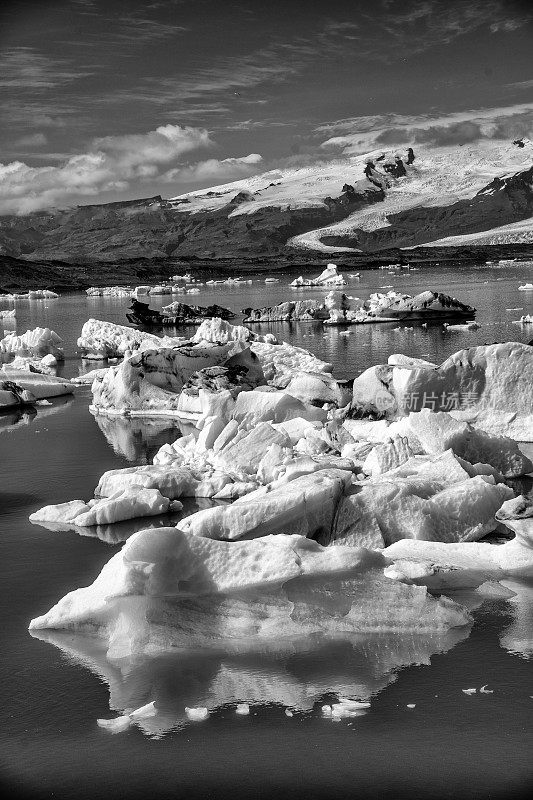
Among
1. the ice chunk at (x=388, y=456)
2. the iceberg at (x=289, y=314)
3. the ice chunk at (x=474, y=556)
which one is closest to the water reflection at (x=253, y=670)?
the ice chunk at (x=474, y=556)

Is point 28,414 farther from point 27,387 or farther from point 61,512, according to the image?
point 61,512

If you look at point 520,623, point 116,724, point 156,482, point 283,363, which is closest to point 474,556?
point 520,623

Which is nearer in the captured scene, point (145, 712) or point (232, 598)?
point (145, 712)

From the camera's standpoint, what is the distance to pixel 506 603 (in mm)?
6242

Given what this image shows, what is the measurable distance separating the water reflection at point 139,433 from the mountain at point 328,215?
81.4 meters

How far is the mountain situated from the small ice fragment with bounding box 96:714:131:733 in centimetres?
8978

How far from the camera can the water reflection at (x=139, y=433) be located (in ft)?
37.4

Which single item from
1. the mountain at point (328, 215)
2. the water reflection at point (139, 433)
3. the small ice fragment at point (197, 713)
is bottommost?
the water reflection at point (139, 433)

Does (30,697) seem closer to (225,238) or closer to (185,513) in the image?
(185,513)

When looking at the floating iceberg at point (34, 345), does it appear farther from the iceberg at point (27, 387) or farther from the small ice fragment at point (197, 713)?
the small ice fragment at point (197, 713)

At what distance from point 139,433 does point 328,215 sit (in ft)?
403

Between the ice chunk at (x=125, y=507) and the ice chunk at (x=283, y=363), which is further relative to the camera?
the ice chunk at (x=283, y=363)

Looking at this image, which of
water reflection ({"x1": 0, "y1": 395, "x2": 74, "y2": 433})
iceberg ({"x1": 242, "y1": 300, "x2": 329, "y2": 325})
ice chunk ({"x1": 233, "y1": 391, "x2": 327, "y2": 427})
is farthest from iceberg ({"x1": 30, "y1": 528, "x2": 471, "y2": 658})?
iceberg ({"x1": 242, "y1": 300, "x2": 329, "y2": 325})

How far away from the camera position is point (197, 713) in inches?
194
